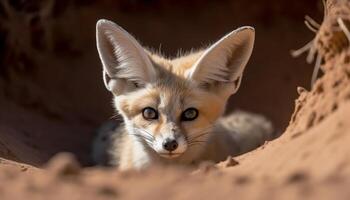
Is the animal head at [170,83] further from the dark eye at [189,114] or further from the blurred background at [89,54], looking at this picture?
the blurred background at [89,54]

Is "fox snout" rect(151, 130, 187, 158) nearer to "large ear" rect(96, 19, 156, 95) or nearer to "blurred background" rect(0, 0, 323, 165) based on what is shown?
"large ear" rect(96, 19, 156, 95)

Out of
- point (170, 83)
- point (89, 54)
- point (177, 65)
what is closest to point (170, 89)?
point (170, 83)

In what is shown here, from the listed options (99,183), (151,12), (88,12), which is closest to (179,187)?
(99,183)

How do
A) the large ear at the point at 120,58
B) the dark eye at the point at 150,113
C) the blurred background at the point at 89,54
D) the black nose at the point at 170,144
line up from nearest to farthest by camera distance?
the black nose at the point at 170,144 → the dark eye at the point at 150,113 → the large ear at the point at 120,58 → the blurred background at the point at 89,54

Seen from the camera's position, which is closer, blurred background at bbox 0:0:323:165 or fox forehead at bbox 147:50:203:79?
fox forehead at bbox 147:50:203:79

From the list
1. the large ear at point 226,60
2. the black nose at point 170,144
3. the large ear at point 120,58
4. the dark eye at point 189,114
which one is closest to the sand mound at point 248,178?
the black nose at point 170,144

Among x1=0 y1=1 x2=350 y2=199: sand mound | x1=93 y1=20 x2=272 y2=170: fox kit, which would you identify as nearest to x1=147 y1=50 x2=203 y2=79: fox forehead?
x1=93 y1=20 x2=272 y2=170: fox kit

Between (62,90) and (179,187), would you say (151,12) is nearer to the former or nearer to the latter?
(62,90)
